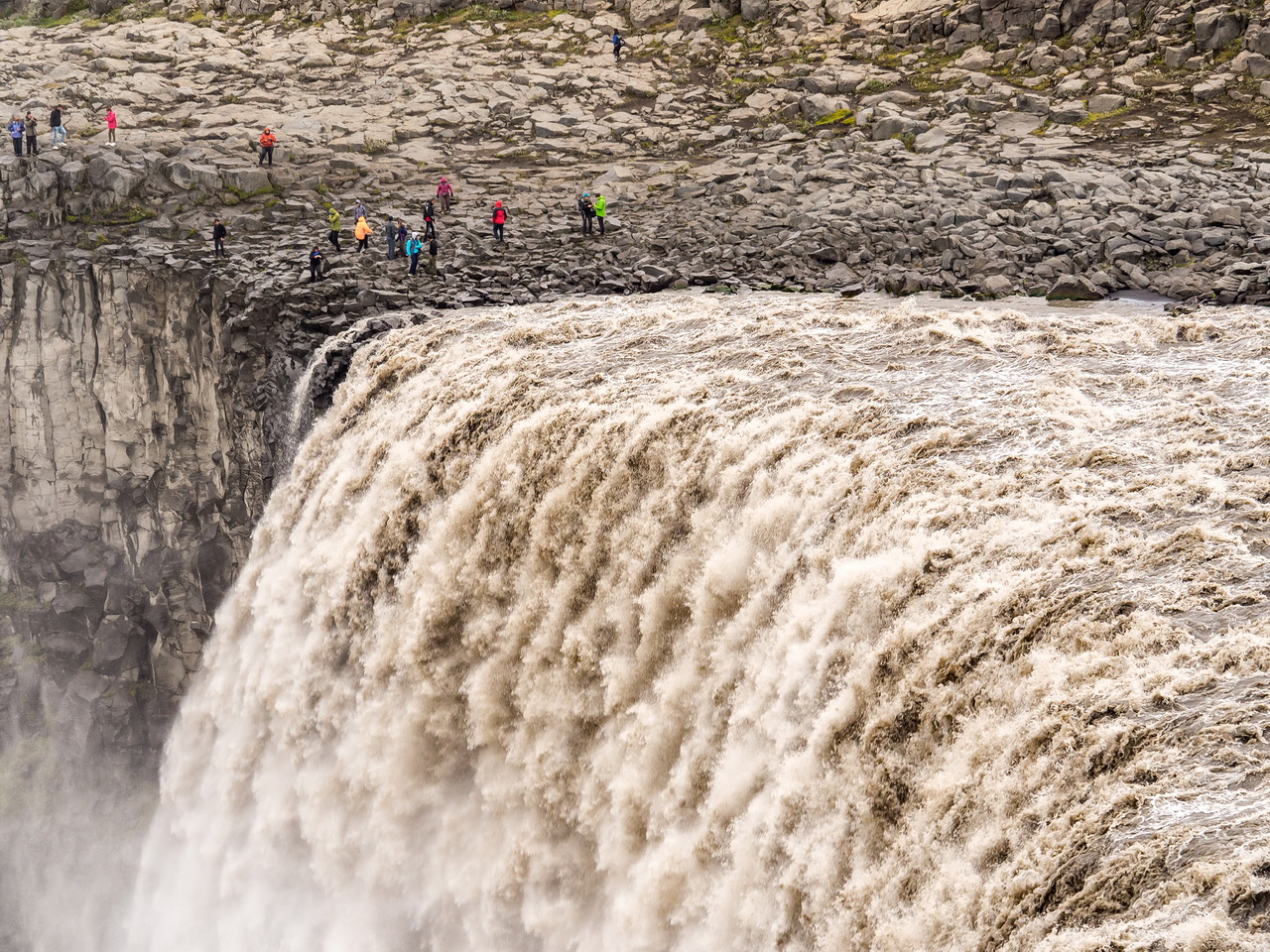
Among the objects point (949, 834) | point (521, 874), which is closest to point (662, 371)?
point (521, 874)

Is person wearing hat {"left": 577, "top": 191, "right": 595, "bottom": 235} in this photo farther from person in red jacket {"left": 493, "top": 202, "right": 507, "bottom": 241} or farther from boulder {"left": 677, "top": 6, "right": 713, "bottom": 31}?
boulder {"left": 677, "top": 6, "right": 713, "bottom": 31}

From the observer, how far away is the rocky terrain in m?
25.6

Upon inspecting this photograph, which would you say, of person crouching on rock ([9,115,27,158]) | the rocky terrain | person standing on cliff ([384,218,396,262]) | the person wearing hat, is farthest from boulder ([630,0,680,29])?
person crouching on rock ([9,115,27,158])

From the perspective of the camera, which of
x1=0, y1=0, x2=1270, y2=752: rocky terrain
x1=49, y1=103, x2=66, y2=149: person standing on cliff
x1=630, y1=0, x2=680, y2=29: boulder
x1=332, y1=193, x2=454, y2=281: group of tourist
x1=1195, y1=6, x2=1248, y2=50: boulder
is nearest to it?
x1=0, y1=0, x2=1270, y2=752: rocky terrain

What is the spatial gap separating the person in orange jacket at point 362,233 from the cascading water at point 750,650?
8.19 metres

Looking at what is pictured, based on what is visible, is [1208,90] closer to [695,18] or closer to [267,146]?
[695,18]

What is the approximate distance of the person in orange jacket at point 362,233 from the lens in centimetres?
2888

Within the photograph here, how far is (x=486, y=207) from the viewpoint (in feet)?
105

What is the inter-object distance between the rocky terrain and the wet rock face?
0.08 meters

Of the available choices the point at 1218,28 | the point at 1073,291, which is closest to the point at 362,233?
the point at 1073,291

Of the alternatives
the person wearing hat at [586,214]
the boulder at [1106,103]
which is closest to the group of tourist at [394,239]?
the person wearing hat at [586,214]

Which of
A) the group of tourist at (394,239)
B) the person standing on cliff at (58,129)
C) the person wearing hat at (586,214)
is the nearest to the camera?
the group of tourist at (394,239)

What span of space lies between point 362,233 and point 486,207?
4486 millimetres

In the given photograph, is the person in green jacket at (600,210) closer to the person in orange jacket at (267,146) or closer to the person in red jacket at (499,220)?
the person in red jacket at (499,220)
